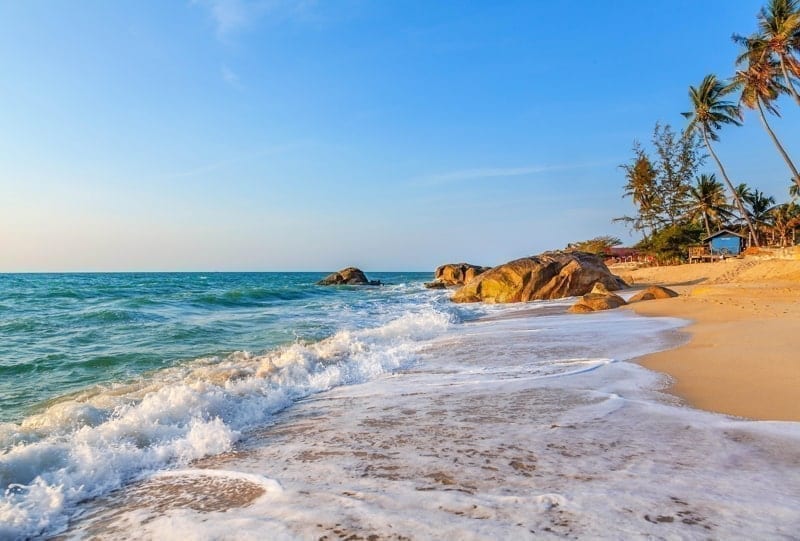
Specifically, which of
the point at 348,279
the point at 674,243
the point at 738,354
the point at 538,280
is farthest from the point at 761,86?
the point at 348,279

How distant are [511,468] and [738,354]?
17.0 feet

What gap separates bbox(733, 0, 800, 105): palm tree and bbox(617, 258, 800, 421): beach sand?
61.4 feet

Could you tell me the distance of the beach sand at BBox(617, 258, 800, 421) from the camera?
4578 mm

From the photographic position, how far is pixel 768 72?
27500 mm

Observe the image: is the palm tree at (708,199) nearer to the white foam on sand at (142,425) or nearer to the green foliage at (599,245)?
the green foliage at (599,245)

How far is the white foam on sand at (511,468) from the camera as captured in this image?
2389mm

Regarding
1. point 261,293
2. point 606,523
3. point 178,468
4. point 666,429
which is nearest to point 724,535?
point 606,523

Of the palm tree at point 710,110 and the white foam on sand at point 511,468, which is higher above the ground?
the palm tree at point 710,110

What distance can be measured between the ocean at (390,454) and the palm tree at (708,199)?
4185 centimetres

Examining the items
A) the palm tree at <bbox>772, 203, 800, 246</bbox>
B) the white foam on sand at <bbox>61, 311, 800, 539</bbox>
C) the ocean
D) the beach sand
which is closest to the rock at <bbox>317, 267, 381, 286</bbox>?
the palm tree at <bbox>772, 203, 800, 246</bbox>

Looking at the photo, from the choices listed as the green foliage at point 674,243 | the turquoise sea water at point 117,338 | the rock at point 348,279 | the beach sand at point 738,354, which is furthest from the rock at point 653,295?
the rock at point 348,279

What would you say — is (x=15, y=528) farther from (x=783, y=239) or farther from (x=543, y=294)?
(x=783, y=239)

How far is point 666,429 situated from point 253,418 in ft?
12.5

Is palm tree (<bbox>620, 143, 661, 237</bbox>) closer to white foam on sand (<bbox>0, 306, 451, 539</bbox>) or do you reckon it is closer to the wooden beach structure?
the wooden beach structure
